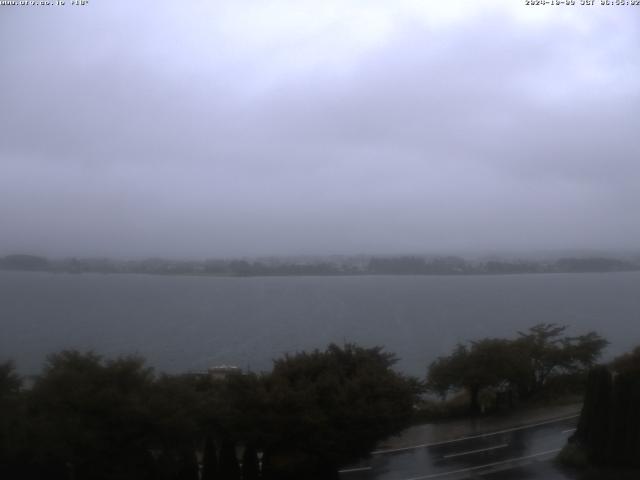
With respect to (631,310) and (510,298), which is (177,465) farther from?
(510,298)

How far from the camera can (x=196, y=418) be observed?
45.8 feet

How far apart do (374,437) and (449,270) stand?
58.1 meters

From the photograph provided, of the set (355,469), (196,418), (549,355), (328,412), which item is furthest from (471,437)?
(196,418)

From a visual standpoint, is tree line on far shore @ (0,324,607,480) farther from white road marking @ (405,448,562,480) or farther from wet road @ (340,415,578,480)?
wet road @ (340,415,578,480)

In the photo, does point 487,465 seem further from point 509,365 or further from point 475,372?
point 509,365

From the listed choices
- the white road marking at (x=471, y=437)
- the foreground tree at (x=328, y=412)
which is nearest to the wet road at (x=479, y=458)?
the white road marking at (x=471, y=437)

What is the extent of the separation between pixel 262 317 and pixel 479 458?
137 ft

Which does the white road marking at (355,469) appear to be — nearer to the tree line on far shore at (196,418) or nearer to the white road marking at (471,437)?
the white road marking at (471,437)

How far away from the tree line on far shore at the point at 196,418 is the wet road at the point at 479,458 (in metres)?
1.83

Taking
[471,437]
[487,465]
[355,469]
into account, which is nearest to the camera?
[487,465]

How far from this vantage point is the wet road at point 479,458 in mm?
16944

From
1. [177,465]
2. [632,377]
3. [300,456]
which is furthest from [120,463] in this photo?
[632,377]

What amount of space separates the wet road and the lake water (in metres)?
14.9

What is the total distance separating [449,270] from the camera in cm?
7244
